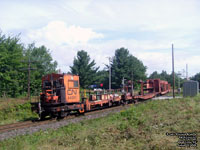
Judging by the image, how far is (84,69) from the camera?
5619 centimetres

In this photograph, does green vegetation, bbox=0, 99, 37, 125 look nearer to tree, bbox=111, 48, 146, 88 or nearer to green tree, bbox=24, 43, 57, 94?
green tree, bbox=24, 43, 57, 94

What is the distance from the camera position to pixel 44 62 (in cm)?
4303

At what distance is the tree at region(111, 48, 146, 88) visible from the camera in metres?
58.2

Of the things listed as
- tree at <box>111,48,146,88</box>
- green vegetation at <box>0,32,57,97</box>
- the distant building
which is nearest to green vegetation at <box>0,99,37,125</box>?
green vegetation at <box>0,32,57,97</box>

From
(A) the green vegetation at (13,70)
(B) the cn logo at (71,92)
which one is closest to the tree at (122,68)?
(A) the green vegetation at (13,70)

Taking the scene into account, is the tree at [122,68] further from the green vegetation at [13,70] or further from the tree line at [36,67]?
the green vegetation at [13,70]

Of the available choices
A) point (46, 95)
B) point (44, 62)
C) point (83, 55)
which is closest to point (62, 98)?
point (46, 95)

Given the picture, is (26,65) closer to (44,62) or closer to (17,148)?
(44,62)

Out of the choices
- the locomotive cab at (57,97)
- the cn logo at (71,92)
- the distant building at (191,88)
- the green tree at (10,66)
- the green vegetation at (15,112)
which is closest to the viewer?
the locomotive cab at (57,97)

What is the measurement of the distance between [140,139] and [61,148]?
9.10 ft

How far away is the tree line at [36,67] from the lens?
1158 inches

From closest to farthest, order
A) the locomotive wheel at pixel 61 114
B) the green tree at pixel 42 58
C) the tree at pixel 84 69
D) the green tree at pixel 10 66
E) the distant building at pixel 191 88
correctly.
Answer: the locomotive wheel at pixel 61 114
the distant building at pixel 191 88
the green tree at pixel 10 66
the green tree at pixel 42 58
the tree at pixel 84 69

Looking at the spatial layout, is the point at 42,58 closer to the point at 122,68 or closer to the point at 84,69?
the point at 84,69

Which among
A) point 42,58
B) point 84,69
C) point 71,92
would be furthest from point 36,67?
point 71,92
